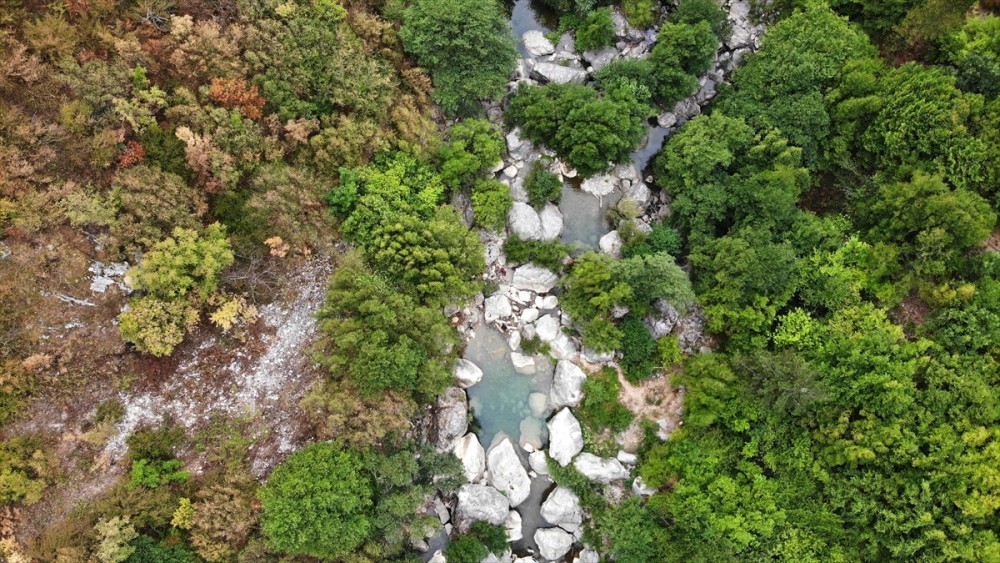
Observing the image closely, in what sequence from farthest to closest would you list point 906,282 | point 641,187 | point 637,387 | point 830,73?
point 641,187
point 637,387
point 830,73
point 906,282

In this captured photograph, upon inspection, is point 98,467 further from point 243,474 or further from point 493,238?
point 493,238

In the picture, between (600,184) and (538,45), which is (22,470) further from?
(538,45)

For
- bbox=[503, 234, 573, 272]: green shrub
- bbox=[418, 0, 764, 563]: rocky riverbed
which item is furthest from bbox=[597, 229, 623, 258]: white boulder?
bbox=[503, 234, 573, 272]: green shrub

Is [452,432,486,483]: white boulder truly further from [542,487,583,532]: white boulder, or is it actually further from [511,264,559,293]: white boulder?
[511,264,559,293]: white boulder

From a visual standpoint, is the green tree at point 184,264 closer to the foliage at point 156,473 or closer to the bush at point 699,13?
the foliage at point 156,473

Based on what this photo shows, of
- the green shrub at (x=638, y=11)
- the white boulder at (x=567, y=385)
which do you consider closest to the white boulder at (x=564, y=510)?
the white boulder at (x=567, y=385)

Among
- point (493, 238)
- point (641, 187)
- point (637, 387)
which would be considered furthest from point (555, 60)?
point (637, 387)
